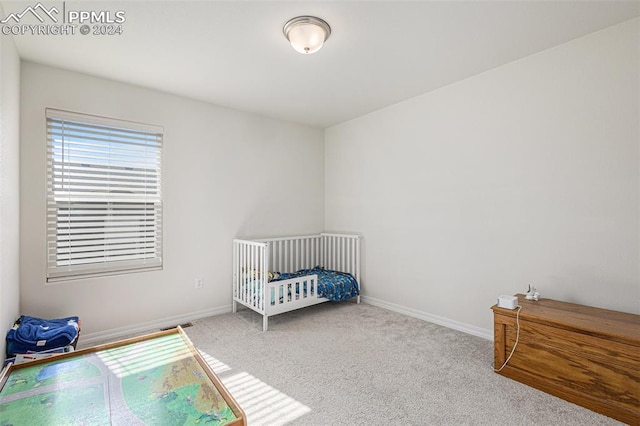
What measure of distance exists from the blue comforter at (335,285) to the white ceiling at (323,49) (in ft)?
6.75

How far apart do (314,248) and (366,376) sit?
2308mm

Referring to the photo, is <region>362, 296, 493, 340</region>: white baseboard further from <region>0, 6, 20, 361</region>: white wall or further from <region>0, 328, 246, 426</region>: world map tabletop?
<region>0, 6, 20, 361</region>: white wall

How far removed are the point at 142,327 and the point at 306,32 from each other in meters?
2.97

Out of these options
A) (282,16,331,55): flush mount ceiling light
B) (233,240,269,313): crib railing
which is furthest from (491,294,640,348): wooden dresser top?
(282,16,331,55): flush mount ceiling light

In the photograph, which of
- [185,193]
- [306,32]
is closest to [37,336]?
[185,193]

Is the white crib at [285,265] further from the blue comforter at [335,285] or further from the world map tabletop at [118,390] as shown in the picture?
the world map tabletop at [118,390]

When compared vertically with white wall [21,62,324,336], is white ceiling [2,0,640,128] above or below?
above

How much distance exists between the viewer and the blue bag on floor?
1.99 meters

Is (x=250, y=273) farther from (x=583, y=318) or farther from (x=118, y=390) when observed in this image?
(x=583, y=318)

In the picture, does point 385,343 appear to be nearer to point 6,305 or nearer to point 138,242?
point 138,242

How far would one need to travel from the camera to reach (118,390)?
145 cm

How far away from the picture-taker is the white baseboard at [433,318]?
2.74 meters

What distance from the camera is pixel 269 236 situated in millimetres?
3902

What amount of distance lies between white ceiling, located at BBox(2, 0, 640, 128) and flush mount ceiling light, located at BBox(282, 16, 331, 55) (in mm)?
47
